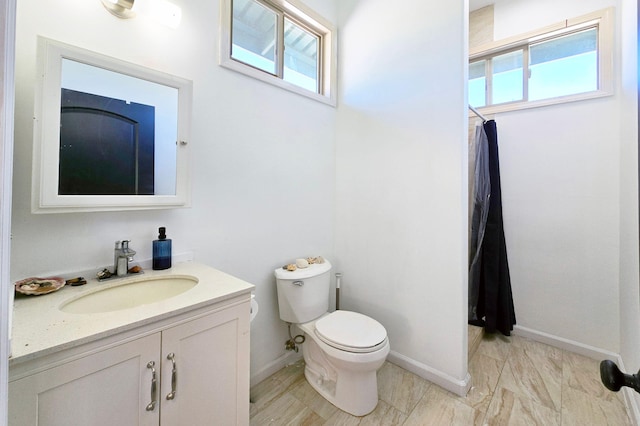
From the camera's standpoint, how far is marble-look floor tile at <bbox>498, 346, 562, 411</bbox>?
1.58 m

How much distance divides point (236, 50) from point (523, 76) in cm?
241

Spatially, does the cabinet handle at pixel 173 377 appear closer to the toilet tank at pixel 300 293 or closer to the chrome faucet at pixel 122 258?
the chrome faucet at pixel 122 258

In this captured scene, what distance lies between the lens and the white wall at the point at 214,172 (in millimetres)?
1002

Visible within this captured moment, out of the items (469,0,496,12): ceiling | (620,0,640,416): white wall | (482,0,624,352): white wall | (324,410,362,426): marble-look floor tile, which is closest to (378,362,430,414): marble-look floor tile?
(324,410,362,426): marble-look floor tile

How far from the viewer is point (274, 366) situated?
5.91 feet

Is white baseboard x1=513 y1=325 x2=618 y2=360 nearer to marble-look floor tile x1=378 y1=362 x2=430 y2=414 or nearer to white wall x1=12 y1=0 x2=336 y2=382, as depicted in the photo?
marble-look floor tile x1=378 y1=362 x2=430 y2=414

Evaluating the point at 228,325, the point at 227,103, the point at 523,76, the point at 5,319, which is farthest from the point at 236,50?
the point at 523,76

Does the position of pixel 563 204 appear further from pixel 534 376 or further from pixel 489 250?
pixel 534 376

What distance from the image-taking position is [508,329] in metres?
2.16

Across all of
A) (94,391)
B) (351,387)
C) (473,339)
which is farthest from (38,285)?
(473,339)

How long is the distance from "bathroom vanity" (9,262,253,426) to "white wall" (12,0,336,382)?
23 cm

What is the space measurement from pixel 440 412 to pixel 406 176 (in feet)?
4.73

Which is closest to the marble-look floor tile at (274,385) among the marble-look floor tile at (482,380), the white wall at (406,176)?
the white wall at (406,176)

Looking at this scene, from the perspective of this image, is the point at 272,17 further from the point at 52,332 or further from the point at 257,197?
the point at 52,332
